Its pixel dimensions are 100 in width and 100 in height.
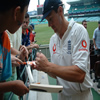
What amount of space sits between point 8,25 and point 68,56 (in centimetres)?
57

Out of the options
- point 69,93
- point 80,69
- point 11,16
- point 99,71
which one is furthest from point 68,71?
point 99,71

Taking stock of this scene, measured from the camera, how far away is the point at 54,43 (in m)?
1.19

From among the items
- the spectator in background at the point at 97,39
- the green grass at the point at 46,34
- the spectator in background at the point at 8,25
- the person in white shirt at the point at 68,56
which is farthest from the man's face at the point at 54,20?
the green grass at the point at 46,34

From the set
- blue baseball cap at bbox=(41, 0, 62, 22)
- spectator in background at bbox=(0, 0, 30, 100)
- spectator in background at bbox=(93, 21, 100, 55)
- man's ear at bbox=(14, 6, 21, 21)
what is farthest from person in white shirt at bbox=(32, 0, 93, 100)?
spectator in background at bbox=(93, 21, 100, 55)

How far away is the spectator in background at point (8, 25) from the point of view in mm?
574

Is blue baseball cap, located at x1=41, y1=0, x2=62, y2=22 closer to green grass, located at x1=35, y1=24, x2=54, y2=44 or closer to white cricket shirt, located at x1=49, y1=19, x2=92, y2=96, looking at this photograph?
white cricket shirt, located at x1=49, y1=19, x2=92, y2=96

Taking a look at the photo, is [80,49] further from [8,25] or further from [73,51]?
[8,25]

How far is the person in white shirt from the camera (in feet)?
2.99

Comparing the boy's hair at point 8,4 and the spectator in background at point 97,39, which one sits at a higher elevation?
the boy's hair at point 8,4

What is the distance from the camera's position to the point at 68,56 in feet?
3.37

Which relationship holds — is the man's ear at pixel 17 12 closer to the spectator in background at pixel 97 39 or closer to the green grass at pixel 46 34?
the spectator in background at pixel 97 39

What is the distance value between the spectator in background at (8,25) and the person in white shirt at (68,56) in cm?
24

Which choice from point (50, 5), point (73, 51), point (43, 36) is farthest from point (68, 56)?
point (43, 36)

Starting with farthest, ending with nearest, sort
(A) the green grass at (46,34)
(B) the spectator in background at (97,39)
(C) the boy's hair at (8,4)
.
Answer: (A) the green grass at (46,34) < (B) the spectator in background at (97,39) < (C) the boy's hair at (8,4)
